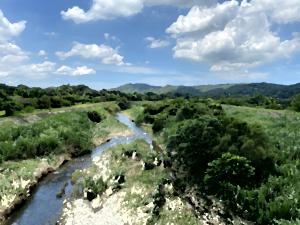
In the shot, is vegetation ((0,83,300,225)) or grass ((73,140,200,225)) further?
grass ((73,140,200,225))

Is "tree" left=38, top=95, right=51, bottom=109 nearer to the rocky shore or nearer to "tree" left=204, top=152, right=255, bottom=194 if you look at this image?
the rocky shore

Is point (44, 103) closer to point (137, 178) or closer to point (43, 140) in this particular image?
point (43, 140)

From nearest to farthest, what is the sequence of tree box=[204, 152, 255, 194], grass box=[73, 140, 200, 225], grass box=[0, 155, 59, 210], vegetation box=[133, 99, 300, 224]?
vegetation box=[133, 99, 300, 224] → grass box=[73, 140, 200, 225] → tree box=[204, 152, 255, 194] → grass box=[0, 155, 59, 210]

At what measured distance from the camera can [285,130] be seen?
170 ft

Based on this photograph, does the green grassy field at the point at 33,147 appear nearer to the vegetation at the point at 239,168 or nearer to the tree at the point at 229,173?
the vegetation at the point at 239,168

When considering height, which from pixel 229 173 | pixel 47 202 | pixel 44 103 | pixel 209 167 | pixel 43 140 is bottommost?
pixel 47 202

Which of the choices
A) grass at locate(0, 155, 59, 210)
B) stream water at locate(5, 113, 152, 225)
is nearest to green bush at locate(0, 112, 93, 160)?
grass at locate(0, 155, 59, 210)

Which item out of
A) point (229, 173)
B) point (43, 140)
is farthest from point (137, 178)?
point (43, 140)

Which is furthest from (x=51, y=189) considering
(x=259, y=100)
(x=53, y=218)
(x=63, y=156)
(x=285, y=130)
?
(x=259, y=100)

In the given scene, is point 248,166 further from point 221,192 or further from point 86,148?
point 86,148

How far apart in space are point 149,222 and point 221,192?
5.98 m

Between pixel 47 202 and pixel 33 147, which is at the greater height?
pixel 33 147

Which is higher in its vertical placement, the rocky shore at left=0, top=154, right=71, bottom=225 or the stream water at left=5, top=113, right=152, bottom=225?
the rocky shore at left=0, top=154, right=71, bottom=225

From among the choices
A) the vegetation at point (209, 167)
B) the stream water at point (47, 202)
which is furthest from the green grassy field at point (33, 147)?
the stream water at point (47, 202)
